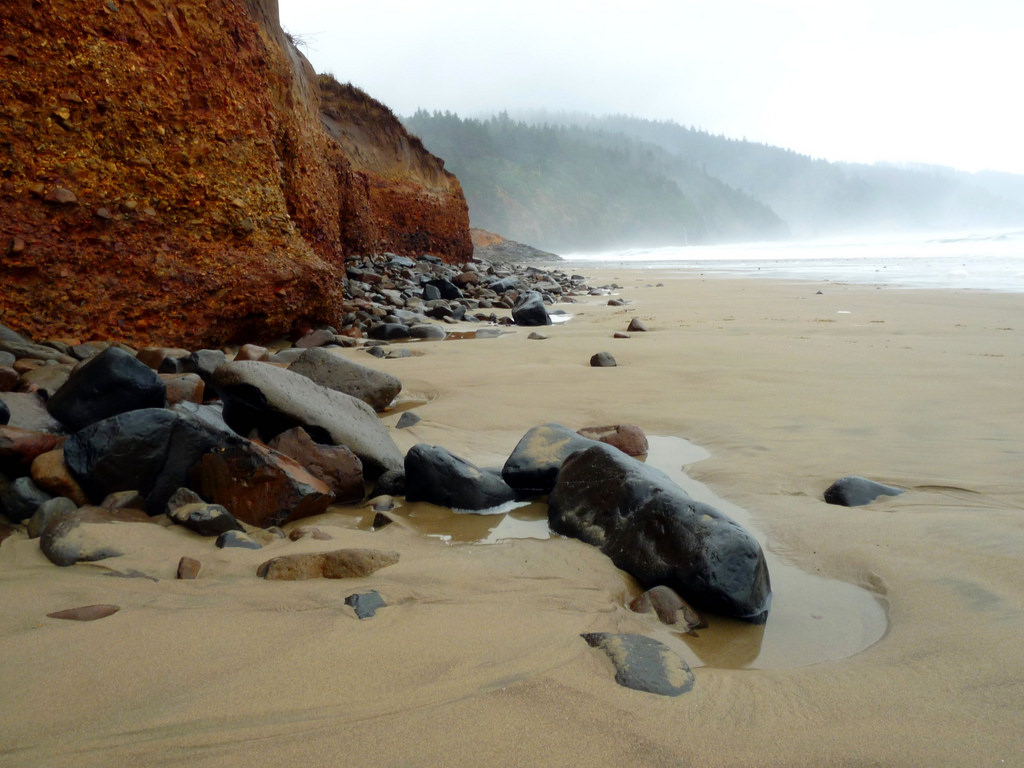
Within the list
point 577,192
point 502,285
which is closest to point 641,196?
point 577,192

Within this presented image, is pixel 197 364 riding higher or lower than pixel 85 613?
higher

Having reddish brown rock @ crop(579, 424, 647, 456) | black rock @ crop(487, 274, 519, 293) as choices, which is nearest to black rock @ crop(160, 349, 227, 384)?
reddish brown rock @ crop(579, 424, 647, 456)

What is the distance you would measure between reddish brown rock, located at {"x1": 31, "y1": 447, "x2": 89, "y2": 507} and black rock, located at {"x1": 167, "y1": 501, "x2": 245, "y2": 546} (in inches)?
12.6

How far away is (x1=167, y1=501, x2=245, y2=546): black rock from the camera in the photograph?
6.12 ft

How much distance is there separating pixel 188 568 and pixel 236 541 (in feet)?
0.68

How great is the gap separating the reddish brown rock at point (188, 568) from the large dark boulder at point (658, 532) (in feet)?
3.08

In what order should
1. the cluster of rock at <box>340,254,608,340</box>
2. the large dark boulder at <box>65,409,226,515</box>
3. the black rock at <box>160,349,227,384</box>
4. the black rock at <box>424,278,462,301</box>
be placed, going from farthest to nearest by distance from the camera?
the black rock at <box>424,278,462,301</box> → the cluster of rock at <box>340,254,608,340</box> → the black rock at <box>160,349,227,384</box> → the large dark boulder at <box>65,409,226,515</box>

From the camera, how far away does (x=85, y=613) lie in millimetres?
1342

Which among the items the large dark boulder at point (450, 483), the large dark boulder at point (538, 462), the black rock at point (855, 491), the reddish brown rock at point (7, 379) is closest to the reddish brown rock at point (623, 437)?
the large dark boulder at point (538, 462)

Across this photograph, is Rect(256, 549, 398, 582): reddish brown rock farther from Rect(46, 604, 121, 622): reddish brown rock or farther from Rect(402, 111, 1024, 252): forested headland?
Rect(402, 111, 1024, 252): forested headland

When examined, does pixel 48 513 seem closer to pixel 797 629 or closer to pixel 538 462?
pixel 538 462

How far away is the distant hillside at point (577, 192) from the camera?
275ft

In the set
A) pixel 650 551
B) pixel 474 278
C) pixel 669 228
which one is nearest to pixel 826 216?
pixel 669 228

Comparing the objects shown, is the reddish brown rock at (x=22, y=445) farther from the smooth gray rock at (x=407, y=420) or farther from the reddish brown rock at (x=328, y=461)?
the smooth gray rock at (x=407, y=420)
